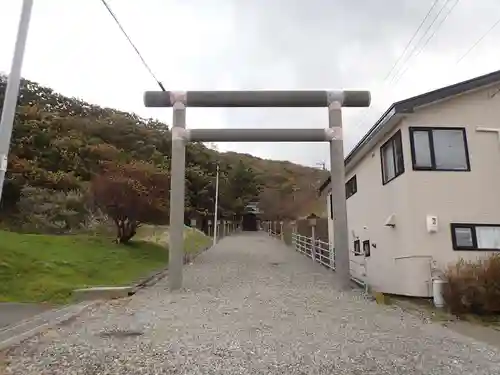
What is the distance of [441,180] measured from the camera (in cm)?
1032

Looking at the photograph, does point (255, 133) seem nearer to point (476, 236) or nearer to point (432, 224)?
point (432, 224)

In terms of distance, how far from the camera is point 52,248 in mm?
13562

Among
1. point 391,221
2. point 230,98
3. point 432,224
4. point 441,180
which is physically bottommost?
point 432,224

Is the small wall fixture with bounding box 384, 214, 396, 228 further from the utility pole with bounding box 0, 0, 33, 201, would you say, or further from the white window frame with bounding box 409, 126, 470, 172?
the utility pole with bounding box 0, 0, 33, 201

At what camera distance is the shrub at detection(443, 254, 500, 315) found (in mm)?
8242

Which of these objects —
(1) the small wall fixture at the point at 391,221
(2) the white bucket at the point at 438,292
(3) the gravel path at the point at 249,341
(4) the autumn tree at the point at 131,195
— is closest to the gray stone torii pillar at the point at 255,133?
(1) the small wall fixture at the point at 391,221

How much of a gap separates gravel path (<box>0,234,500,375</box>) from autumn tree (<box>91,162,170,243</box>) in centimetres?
686

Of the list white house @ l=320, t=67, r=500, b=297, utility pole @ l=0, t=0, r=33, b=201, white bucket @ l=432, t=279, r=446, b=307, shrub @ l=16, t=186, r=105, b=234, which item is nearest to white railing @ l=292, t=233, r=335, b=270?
white house @ l=320, t=67, r=500, b=297

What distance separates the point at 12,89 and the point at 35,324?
368 cm

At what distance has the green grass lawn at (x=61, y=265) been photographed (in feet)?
32.3

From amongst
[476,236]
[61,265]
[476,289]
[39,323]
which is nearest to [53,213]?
[61,265]

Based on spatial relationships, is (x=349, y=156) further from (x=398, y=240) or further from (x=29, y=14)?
(x=29, y=14)

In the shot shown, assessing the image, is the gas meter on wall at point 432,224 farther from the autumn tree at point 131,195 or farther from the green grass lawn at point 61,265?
the autumn tree at point 131,195

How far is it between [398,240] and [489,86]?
14.9 ft
